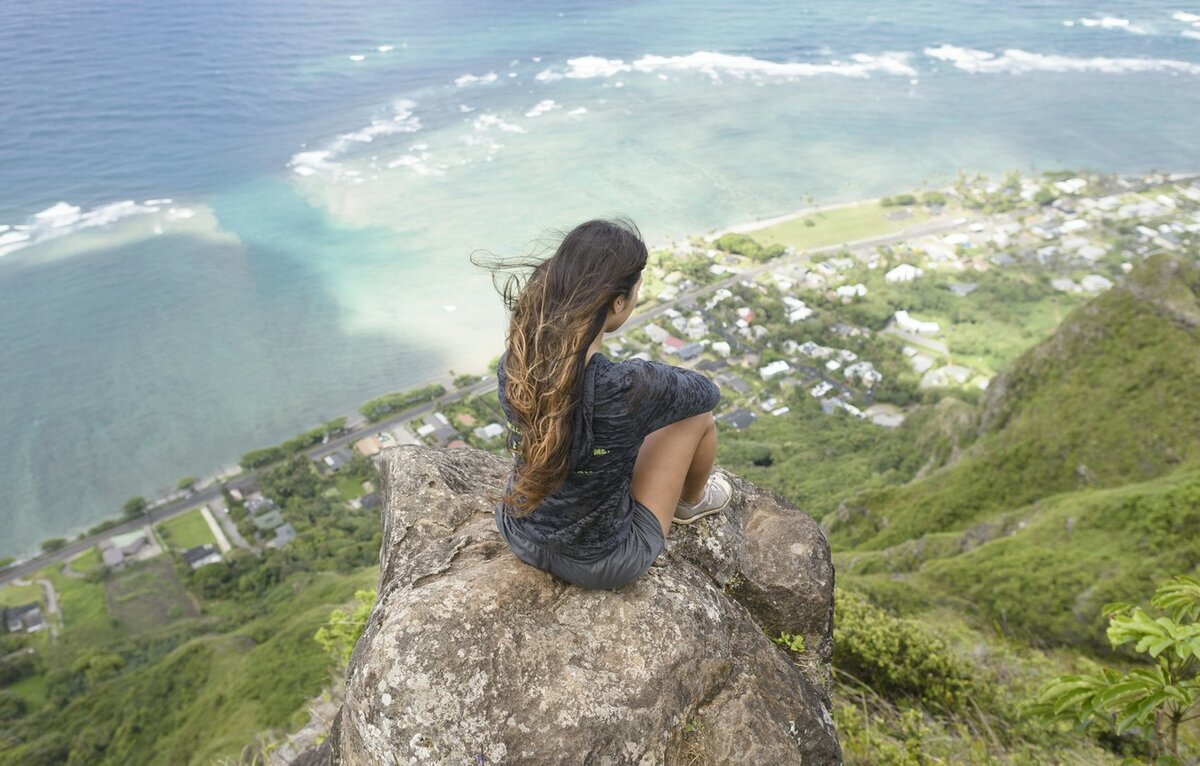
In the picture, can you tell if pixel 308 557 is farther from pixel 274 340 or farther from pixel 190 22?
pixel 190 22

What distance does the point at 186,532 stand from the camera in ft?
121

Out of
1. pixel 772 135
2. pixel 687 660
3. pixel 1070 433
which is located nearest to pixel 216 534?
pixel 1070 433

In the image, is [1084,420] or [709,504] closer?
[709,504]

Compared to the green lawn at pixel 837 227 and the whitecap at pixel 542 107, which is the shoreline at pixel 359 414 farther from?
the whitecap at pixel 542 107

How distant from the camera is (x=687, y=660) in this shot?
3.83 m

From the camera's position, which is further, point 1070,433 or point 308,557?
point 308,557

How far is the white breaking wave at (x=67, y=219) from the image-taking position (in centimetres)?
5900

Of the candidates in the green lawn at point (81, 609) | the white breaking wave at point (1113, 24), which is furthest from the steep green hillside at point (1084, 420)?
the white breaking wave at point (1113, 24)

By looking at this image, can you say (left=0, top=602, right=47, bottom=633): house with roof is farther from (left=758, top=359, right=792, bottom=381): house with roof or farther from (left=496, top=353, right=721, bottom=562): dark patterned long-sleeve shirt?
(left=758, top=359, right=792, bottom=381): house with roof

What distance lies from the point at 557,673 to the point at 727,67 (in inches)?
3770

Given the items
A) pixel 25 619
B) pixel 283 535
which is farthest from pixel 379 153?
pixel 25 619

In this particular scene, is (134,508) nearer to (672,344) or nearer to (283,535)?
(283,535)

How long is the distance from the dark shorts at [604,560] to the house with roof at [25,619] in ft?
129

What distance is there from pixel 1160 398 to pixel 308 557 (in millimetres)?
33679
